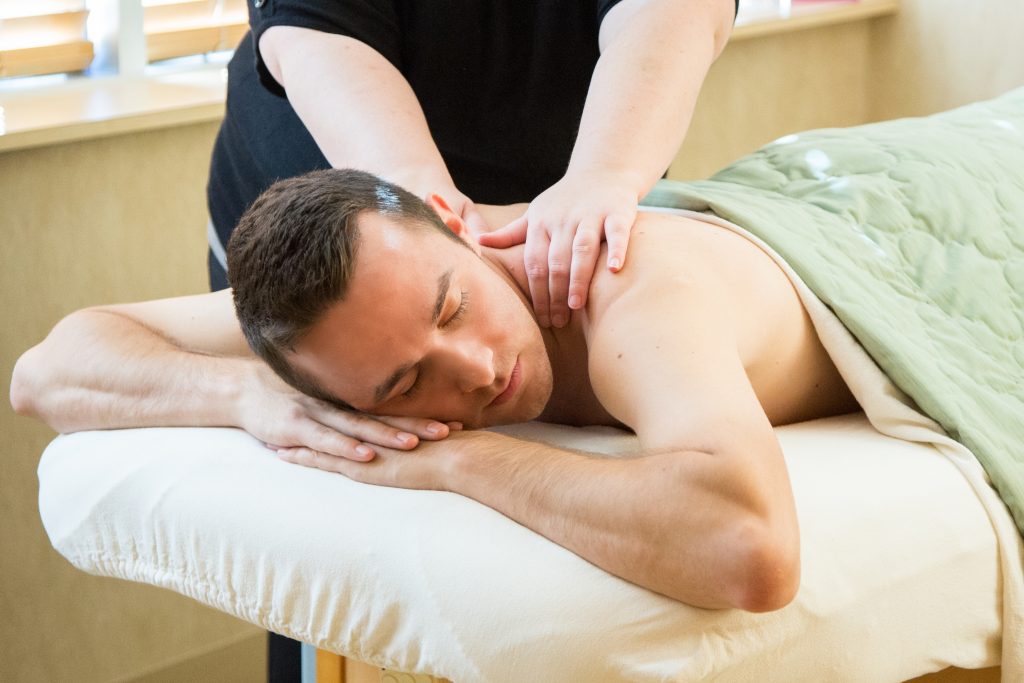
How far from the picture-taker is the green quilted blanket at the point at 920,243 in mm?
1348

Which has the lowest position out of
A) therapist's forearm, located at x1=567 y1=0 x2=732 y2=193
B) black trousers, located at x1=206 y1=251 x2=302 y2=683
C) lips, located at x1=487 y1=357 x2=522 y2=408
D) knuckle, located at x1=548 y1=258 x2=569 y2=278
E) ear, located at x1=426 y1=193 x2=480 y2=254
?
black trousers, located at x1=206 y1=251 x2=302 y2=683

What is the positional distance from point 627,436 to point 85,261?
1305mm

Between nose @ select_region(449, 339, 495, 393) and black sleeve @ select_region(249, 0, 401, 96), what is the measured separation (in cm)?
63

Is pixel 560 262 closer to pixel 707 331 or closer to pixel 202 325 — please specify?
pixel 707 331

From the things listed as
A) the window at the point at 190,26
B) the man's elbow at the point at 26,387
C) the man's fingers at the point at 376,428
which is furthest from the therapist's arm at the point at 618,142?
the window at the point at 190,26

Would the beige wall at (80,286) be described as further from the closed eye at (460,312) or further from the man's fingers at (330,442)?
the closed eye at (460,312)

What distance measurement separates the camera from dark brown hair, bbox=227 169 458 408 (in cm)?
117

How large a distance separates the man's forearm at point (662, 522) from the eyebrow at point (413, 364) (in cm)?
17

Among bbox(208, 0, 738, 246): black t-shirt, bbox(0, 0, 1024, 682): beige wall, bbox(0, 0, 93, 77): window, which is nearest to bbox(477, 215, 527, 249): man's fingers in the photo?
bbox(208, 0, 738, 246): black t-shirt

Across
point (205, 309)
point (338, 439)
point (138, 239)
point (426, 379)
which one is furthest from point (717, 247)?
point (138, 239)

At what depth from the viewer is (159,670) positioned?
242cm

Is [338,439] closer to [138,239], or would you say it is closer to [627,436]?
[627,436]

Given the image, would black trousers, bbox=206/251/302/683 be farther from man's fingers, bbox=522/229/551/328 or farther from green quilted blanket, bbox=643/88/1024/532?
green quilted blanket, bbox=643/88/1024/532

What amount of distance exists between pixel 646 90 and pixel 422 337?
49 centimetres
